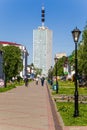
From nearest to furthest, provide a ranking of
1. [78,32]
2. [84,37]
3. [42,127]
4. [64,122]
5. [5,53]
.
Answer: [42,127] → [64,122] → [78,32] → [84,37] → [5,53]

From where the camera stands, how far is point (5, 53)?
8081 cm

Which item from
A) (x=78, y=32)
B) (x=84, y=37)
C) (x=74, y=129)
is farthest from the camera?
(x=84, y=37)

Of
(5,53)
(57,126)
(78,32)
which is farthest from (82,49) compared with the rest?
(57,126)

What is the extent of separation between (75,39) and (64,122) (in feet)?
14.5

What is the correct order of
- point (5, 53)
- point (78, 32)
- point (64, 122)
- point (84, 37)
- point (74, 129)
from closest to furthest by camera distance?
1. point (74, 129)
2. point (64, 122)
3. point (78, 32)
4. point (84, 37)
5. point (5, 53)

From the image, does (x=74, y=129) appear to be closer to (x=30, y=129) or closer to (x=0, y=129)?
(x=30, y=129)

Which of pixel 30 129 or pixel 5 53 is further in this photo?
pixel 5 53

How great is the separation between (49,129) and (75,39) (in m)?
5.67

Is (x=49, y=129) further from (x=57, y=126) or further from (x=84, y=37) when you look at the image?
(x=84, y=37)

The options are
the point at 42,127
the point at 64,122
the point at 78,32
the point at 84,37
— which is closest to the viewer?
the point at 42,127

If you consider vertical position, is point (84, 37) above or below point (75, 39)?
above

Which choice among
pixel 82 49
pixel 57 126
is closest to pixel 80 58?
pixel 82 49

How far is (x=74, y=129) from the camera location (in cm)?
1435

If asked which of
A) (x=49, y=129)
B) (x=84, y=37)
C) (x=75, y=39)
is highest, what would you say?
(x=84, y=37)
